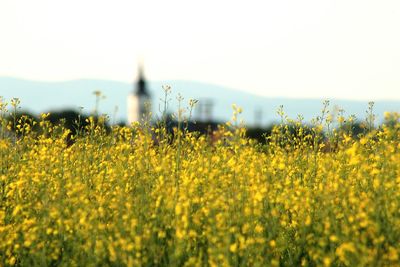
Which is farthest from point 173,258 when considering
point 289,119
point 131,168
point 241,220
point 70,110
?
point 70,110

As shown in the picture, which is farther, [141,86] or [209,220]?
[141,86]

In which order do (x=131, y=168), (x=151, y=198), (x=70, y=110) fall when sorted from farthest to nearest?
(x=70, y=110)
(x=131, y=168)
(x=151, y=198)

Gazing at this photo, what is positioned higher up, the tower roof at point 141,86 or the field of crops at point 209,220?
the tower roof at point 141,86

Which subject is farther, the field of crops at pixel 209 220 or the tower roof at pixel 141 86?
the tower roof at pixel 141 86

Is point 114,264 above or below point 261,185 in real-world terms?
below

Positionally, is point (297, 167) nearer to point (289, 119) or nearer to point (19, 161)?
point (289, 119)

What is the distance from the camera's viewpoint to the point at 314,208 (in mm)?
6746

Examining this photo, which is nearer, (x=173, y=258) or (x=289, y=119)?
(x=173, y=258)

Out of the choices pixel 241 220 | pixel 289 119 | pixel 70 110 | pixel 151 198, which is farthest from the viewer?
pixel 70 110

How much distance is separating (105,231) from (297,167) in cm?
335

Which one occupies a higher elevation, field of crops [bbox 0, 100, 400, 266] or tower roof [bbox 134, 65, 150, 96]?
tower roof [bbox 134, 65, 150, 96]

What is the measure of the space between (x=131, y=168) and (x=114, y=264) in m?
2.81

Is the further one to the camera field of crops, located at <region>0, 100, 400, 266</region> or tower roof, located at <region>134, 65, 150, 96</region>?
tower roof, located at <region>134, 65, 150, 96</region>

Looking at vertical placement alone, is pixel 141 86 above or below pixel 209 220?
above
